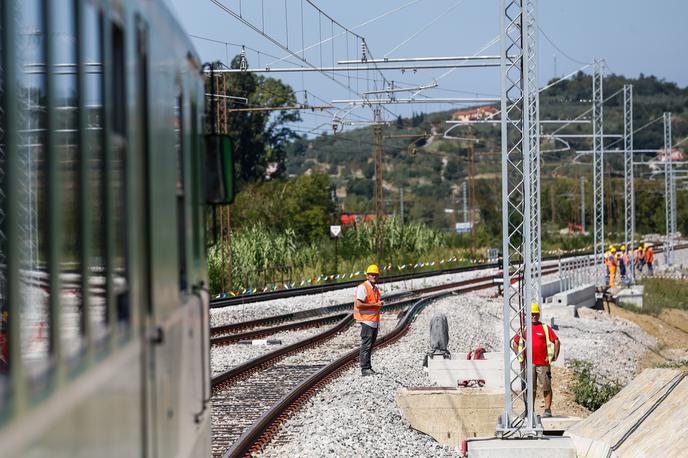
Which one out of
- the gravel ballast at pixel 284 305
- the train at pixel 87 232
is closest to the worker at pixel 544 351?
the gravel ballast at pixel 284 305

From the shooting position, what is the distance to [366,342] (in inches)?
619

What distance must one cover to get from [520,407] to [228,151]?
1052 cm

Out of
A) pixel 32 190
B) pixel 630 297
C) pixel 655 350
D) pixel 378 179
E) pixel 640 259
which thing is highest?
pixel 378 179

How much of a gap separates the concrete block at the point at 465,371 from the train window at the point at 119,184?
1238 centimetres

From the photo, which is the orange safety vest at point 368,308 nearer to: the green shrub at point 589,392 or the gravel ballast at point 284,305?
the green shrub at point 589,392

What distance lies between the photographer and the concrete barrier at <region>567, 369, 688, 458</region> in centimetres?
1189

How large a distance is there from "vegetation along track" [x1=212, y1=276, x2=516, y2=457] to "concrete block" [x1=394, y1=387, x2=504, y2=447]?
56.9 inches

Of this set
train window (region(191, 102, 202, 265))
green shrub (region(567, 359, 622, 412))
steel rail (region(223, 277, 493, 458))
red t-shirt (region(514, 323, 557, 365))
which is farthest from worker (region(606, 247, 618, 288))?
train window (region(191, 102, 202, 265))

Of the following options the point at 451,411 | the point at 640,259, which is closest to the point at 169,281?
the point at 451,411

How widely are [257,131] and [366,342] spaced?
7721cm

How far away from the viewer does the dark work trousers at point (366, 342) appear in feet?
51.1

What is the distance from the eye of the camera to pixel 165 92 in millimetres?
4531

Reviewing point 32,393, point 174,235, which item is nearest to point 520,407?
point 174,235

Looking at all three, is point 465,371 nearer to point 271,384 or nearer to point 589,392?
point 271,384
